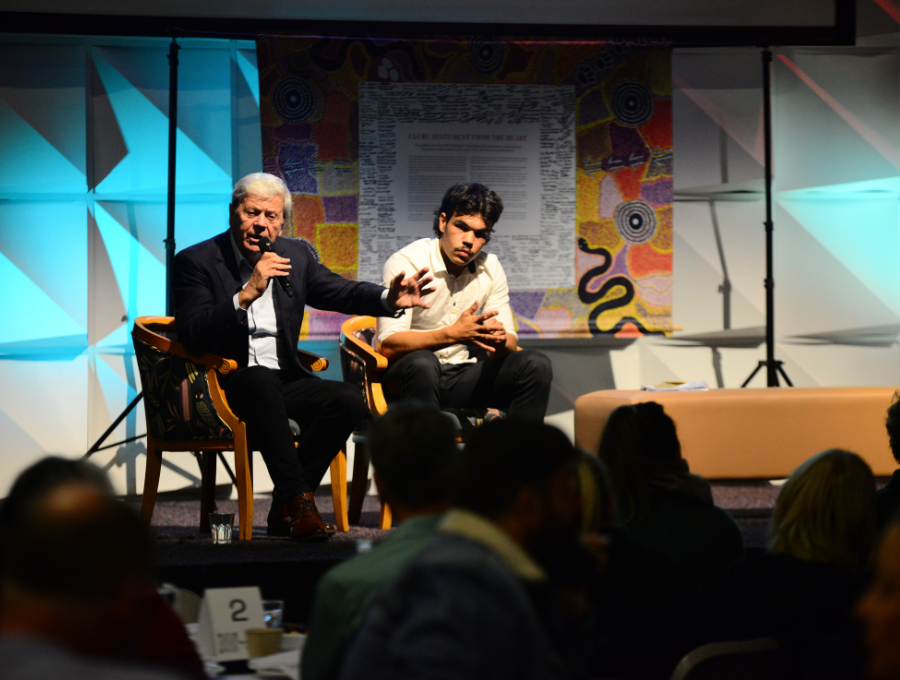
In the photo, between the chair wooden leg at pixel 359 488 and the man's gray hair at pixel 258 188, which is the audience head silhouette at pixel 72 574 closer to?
the man's gray hair at pixel 258 188

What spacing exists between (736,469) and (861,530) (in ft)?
7.16

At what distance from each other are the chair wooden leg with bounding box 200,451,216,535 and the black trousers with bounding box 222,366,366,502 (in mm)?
349

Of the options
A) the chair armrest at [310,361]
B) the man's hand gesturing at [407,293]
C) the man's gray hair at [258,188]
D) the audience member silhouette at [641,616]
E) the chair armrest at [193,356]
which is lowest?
the audience member silhouette at [641,616]

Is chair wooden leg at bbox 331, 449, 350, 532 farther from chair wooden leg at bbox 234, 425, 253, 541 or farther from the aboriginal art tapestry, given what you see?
the aboriginal art tapestry

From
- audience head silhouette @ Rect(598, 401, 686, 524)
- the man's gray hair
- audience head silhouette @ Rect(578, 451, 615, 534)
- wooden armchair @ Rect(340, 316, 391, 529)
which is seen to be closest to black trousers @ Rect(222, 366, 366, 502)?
wooden armchair @ Rect(340, 316, 391, 529)

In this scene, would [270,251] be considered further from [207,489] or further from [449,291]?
[207,489]

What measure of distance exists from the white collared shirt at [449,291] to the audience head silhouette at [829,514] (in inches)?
77.3

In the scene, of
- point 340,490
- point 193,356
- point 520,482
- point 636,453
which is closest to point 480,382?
point 340,490

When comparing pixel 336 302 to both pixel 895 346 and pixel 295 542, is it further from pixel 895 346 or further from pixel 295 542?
pixel 895 346

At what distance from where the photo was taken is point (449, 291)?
3.52 meters

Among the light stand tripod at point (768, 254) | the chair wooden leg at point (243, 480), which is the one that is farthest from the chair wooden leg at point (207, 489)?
the light stand tripod at point (768, 254)

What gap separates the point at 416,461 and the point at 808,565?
2.06 feet

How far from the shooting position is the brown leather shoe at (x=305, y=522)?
2.81 meters

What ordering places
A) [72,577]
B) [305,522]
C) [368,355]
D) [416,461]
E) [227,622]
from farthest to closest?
[368,355] → [305,522] → [227,622] → [416,461] → [72,577]
